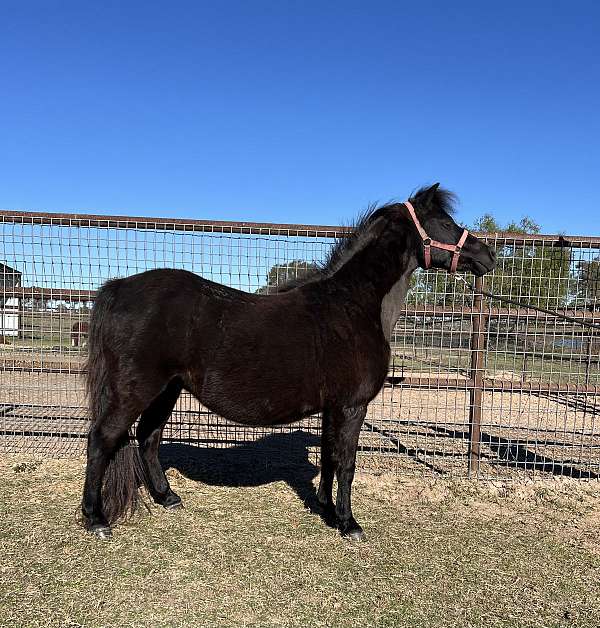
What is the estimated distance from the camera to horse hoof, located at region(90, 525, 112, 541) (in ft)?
11.4

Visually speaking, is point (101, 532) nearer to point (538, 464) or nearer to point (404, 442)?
point (404, 442)

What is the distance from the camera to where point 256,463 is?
537cm

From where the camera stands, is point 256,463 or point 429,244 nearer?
point 429,244

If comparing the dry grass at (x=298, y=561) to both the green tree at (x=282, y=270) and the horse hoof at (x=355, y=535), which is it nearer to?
the horse hoof at (x=355, y=535)

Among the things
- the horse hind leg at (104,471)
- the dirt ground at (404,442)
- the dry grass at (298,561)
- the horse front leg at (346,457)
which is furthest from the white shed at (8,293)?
the horse front leg at (346,457)

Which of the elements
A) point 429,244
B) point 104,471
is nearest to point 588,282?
point 429,244

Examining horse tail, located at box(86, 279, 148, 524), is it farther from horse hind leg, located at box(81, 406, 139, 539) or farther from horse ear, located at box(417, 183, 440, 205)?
horse ear, located at box(417, 183, 440, 205)

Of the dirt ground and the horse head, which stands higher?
the horse head

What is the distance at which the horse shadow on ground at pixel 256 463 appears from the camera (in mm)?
4758

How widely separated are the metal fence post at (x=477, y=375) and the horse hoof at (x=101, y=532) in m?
3.44

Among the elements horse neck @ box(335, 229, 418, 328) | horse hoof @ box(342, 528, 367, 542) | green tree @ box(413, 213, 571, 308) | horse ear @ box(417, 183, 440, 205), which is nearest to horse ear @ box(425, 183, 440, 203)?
horse ear @ box(417, 183, 440, 205)

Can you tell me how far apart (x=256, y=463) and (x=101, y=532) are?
2.10 metres

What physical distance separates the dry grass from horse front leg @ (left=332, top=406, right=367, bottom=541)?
0.41 ft

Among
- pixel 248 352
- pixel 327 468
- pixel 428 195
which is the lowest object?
pixel 327 468
